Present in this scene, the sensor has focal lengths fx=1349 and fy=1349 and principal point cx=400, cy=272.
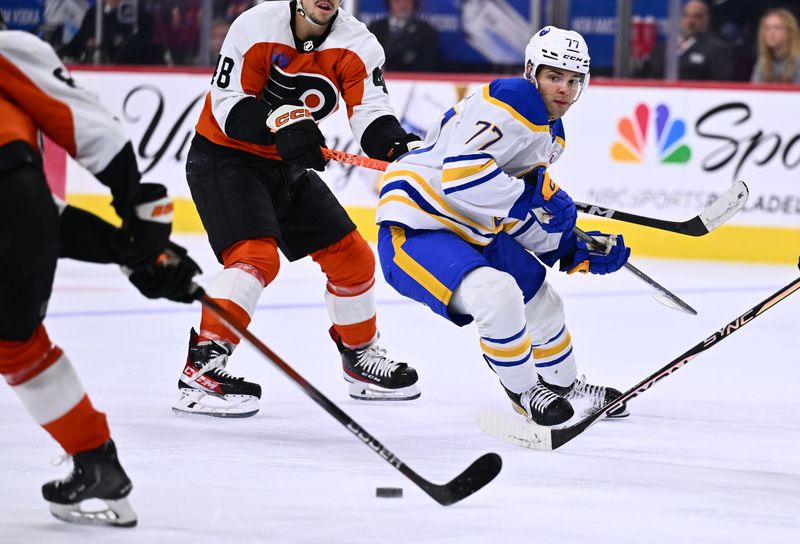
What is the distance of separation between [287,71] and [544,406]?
114 centimetres

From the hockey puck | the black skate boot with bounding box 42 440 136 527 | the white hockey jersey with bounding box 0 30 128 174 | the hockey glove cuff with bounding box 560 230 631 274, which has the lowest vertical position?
the hockey puck

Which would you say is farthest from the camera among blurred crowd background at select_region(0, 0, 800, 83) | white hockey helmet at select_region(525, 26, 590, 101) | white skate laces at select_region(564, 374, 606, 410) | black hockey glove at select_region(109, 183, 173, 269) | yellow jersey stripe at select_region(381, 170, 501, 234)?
blurred crowd background at select_region(0, 0, 800, 83)

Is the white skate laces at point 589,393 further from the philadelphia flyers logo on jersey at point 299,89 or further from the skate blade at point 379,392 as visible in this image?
the philadelphia flyers logo on jersey at point 299,89

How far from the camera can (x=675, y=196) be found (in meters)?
6.75

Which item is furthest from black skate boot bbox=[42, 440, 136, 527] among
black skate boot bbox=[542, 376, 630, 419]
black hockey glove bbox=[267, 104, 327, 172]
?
black skate boot bbox=[542, 376, 630, 419]

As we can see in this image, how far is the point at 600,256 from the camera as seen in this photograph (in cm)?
339

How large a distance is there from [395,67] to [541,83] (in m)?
4.46

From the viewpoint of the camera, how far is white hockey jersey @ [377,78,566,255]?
9.98ft

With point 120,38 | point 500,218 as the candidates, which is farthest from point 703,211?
point 120,38

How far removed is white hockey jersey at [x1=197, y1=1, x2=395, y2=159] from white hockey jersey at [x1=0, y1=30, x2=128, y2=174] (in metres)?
1.17

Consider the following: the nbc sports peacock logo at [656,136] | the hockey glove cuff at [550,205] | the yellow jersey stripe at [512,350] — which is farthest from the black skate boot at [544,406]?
the nbc sports peacock logo at [656,136]

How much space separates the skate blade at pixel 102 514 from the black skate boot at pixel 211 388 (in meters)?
0.98

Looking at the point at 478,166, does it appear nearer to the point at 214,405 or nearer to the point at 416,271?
the point at 416,271

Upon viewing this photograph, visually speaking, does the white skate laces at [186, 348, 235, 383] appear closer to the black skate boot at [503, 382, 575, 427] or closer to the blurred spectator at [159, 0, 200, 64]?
the black skate boot at [503, 382, 575, 427]
